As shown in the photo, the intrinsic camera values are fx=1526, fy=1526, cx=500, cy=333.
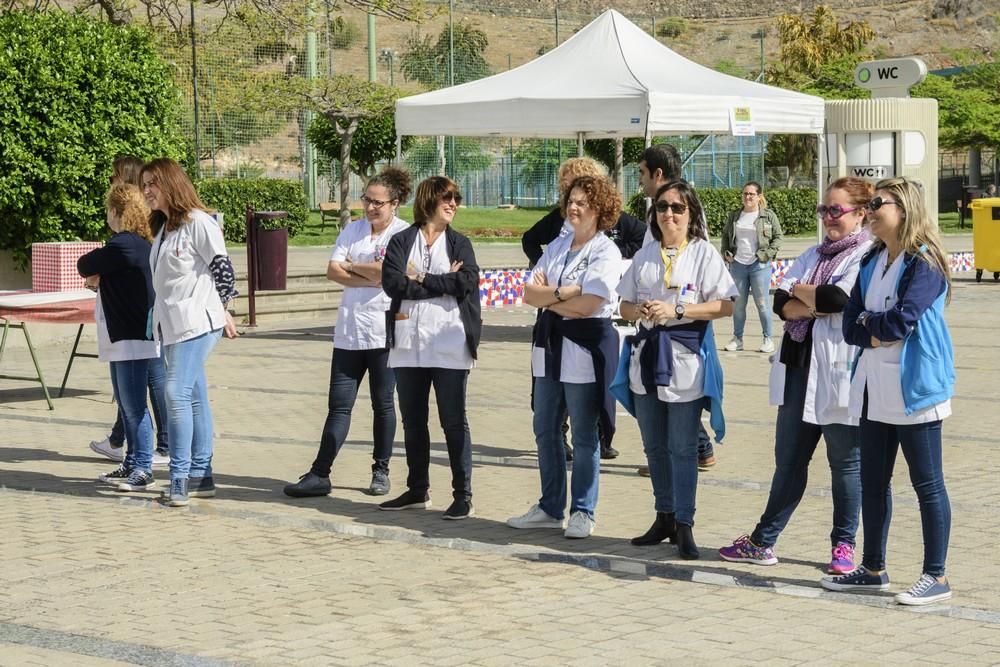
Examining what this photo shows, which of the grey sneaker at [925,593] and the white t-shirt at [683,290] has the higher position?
the white t-shirt at [683,290]

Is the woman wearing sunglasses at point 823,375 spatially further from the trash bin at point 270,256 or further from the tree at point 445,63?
the tree at point 445,63

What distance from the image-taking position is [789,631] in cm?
552

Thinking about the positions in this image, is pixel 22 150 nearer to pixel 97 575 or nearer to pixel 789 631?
pixel 97 575

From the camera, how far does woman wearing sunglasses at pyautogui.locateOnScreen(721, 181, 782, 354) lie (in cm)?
1462

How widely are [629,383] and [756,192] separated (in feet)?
27.1

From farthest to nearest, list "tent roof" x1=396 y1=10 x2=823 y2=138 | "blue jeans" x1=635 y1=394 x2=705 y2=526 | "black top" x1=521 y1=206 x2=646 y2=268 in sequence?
"tent roof" x1=396 y1=10 x2=823 y2=138 < "black top" x1=521 y1=206 x2=646 y2=268 < "blue jeans" x1=635 y1=394 x2=705 y2=526

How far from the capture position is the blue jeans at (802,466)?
6301 millimetres

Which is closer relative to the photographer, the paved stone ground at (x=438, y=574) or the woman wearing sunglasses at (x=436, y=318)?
the paved stone ground at (x=438, y=574)

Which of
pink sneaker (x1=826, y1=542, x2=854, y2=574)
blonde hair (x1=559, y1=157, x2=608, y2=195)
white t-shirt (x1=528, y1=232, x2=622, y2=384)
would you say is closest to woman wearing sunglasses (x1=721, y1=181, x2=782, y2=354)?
blonde hair (x1=559, y1=157, x2=608, y2=195)

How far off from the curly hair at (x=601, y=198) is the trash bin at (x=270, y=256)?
458 inches

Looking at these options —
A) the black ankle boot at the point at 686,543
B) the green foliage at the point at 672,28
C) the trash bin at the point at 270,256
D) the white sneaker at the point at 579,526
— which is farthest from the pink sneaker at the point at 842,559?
the green foliage at the point at 672,28

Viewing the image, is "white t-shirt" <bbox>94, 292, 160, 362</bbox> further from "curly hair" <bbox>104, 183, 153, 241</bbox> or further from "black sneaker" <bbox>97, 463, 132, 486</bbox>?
"black sneaker" <bbox>97, 463, 132, 486</bbox>

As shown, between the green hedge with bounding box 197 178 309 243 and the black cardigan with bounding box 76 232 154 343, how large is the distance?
22.0 metres

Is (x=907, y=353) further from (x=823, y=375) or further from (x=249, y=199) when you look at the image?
(x=249, y=199)
